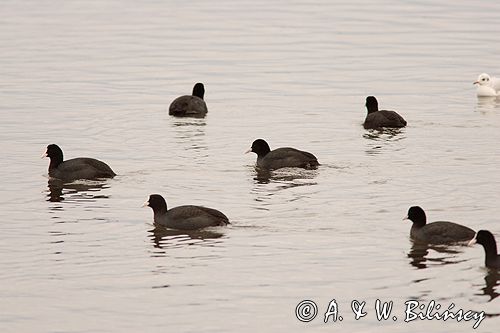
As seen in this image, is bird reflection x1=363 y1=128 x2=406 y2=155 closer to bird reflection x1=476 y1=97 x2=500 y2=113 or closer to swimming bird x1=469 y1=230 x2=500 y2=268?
bird reflection x1=476 y1=97 x2=500 y2=113

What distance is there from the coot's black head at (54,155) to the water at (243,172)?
17.9 inches

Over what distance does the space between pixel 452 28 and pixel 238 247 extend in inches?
1237

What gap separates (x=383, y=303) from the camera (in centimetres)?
1819

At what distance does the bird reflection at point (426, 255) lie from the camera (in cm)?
2033

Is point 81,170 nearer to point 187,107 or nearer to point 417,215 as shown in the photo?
point 417,215

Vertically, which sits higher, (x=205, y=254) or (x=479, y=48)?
(x=479, y=48)

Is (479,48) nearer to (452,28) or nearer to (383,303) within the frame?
(452,28)

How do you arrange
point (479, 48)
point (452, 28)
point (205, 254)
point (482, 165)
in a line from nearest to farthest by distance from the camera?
point (205, 254) < point (482, 165) < point (479, 48) < point (452, 28)

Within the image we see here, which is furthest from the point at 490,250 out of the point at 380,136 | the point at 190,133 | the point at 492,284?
the point at 190,133

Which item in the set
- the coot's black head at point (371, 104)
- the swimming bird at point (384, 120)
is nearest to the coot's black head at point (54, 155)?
the swimming bird at point (384, 120)

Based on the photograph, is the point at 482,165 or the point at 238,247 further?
the point at 482,165

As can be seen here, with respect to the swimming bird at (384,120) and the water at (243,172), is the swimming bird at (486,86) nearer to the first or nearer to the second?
the water at (243,172)

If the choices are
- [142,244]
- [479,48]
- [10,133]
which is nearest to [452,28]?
[479,48]

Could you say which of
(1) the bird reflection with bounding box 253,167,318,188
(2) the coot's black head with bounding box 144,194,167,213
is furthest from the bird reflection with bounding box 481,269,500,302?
(1) the bird reflection with bounding box 253,167,318,188
